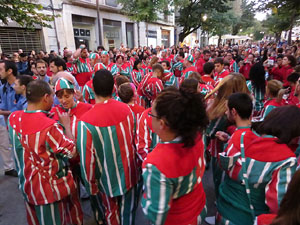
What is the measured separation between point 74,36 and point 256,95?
1447 centimetres

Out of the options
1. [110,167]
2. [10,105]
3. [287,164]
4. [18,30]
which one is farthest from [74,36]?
[287,164]

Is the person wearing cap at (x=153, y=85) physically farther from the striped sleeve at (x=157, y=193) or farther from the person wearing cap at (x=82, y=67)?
the striped sleeve at (x=157, y=193)

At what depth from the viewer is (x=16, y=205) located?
317 centimetres

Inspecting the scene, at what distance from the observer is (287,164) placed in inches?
55.2

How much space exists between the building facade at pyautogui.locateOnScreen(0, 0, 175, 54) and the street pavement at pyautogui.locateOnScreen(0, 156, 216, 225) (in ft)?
26.5

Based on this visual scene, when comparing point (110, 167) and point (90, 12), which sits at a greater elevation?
point (90, 12)

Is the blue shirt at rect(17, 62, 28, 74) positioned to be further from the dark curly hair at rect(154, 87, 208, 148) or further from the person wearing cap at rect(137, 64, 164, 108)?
the dark curly hair at rect(154, 87, 208, 148)

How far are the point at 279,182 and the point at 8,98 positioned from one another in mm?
4160

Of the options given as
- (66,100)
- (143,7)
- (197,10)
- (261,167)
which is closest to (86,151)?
(66,100)

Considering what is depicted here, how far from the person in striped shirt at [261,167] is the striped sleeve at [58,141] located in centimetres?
145

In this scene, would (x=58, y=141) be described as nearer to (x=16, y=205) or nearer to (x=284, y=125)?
(x=284, y=125)

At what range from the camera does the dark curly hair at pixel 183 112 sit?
1.22 meters

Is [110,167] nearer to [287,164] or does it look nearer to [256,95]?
[287,164]

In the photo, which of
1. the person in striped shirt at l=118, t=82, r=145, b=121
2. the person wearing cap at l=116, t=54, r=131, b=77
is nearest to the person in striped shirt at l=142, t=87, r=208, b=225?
the person in striped shirt at l=118, t=82, r=145, b=121
